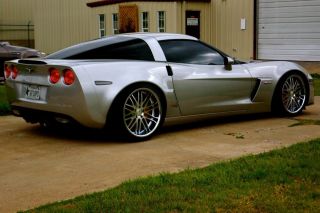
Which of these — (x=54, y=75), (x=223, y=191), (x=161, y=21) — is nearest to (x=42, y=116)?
(x=54, y=75)

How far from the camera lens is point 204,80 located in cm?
748

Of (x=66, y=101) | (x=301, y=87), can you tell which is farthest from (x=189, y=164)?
(x=301, y=87)

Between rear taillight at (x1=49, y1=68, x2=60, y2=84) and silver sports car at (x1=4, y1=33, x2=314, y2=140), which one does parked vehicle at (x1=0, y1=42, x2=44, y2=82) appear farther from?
rear taillight at (x1=49, y1=68, x2=60, y2=84)

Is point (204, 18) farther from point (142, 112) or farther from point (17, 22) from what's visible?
point (17, 22)

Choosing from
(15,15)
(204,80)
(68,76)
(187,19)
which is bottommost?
(204,80)

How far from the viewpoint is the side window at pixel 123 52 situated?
7.05 meters

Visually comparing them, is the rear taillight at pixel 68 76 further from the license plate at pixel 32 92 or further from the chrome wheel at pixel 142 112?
the chrome wheel at pixel 142 112

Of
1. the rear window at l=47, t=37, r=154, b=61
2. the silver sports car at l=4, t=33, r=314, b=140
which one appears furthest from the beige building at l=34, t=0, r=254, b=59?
the rear window at l=47, t=37, r=154, b=61

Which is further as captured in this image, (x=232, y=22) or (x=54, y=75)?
(x=232, y=22)

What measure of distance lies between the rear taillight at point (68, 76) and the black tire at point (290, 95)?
3110 mm

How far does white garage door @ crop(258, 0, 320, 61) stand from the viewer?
18.9m

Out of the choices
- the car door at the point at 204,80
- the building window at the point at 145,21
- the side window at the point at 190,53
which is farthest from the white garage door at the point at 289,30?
the side window at the point at 190,53

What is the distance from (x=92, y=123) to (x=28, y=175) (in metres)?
1.41

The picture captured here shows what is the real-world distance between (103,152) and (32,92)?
131cm
